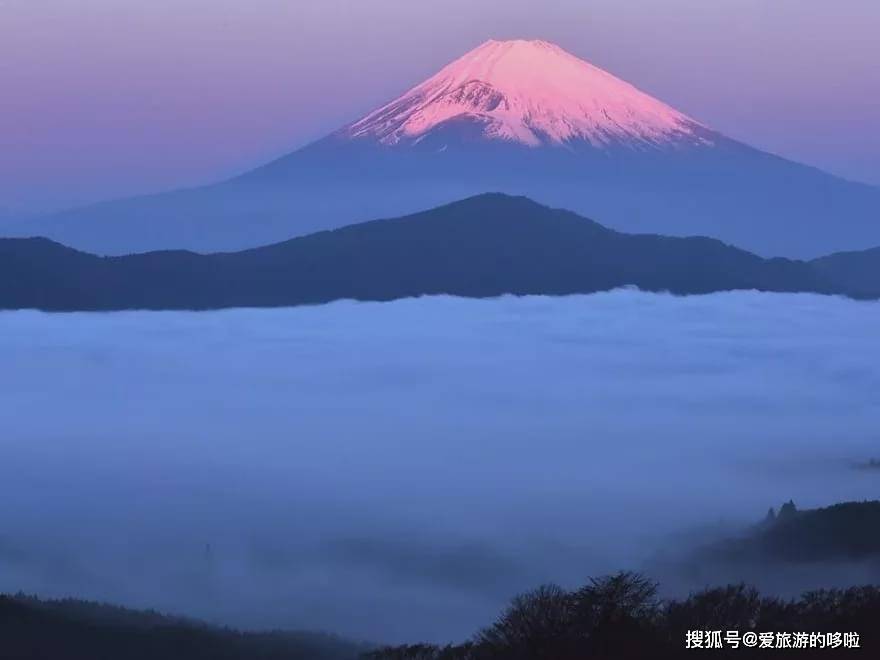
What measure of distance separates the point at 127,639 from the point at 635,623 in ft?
134

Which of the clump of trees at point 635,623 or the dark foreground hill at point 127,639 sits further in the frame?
the dark foreground hill at point 127,639

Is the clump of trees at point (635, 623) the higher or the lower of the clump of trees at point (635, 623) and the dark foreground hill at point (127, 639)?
the lower

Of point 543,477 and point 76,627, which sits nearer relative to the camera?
point 76,627

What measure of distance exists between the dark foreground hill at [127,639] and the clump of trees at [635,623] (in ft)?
104

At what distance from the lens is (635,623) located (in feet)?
79.5

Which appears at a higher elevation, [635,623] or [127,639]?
[127,639]

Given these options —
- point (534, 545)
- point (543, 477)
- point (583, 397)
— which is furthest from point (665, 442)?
point (534, 545)

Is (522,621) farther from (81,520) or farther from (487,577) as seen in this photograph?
(81,520)

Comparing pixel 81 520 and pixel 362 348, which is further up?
pixel 362 348

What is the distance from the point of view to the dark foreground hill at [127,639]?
57.9 m

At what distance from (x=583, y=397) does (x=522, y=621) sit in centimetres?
15516

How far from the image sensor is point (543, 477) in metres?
130

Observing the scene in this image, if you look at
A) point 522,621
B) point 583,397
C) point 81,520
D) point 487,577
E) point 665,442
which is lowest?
point 522,621

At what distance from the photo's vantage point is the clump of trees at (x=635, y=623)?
22.5 m
